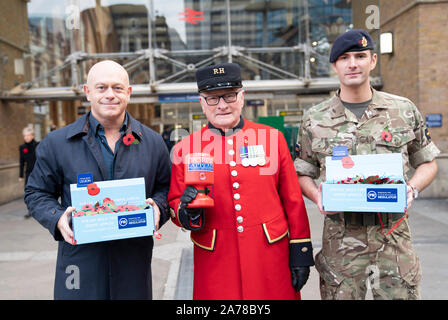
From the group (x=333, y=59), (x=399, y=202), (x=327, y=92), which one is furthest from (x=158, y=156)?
(x=327, y=92)

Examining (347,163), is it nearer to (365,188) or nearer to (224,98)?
(365,188)

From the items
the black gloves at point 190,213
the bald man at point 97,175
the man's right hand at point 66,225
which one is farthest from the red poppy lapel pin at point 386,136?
the man's right hand at point 66,225

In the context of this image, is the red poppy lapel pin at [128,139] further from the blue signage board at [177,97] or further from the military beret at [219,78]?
the blue signage board at [177,97]

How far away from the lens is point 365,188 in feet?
6.95

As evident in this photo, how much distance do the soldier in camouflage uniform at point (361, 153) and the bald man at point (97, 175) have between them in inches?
42.8

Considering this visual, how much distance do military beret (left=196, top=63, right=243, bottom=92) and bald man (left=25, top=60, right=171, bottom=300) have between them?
48 cm

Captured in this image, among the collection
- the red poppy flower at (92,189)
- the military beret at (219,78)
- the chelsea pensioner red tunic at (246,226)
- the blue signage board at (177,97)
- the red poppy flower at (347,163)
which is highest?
the blue signage board at (177,97)

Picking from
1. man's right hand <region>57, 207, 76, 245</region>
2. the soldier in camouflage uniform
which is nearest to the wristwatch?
the soldier in camouflage uniform

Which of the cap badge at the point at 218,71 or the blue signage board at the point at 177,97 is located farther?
the blue signage board at the point at 177,97

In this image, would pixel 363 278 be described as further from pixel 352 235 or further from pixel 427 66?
pixel 427 66

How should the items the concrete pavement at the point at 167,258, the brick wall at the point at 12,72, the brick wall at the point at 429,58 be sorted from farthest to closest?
the brick wall at the point at 12,72, the brick wall at the point at 429,58, the concrete pavement at the point at 167,258

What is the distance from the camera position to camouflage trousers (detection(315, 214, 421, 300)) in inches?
92.1

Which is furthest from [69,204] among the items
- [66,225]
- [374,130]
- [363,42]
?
[363,42]

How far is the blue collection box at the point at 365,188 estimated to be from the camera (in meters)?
2.09
